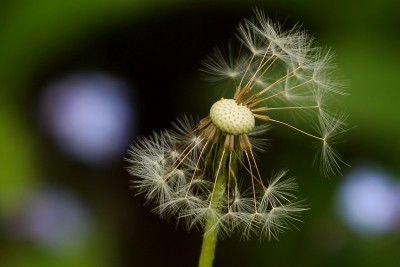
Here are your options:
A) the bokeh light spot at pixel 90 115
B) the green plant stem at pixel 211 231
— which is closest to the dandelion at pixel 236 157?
the green plant stem at pixel 211 231

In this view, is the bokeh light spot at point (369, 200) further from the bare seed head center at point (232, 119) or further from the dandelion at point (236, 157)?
the bare seed head center at point (232, 119)

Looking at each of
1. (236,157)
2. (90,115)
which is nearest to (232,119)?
(236,157)

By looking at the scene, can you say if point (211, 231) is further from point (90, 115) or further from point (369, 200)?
point (90, 115)

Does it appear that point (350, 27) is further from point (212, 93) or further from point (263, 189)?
point (263, 189)

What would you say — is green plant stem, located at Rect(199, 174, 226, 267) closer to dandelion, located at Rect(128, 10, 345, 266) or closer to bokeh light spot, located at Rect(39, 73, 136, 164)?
dandelion, located at Rect(128, 10, 345, 266)

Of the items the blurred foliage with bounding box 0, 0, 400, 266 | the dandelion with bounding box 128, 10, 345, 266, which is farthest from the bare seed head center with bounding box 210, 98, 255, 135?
the blurred foliage with bounding box 0, 0, 400, 266

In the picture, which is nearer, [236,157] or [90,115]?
[236,157]

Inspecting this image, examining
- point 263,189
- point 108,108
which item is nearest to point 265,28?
point 263,189
